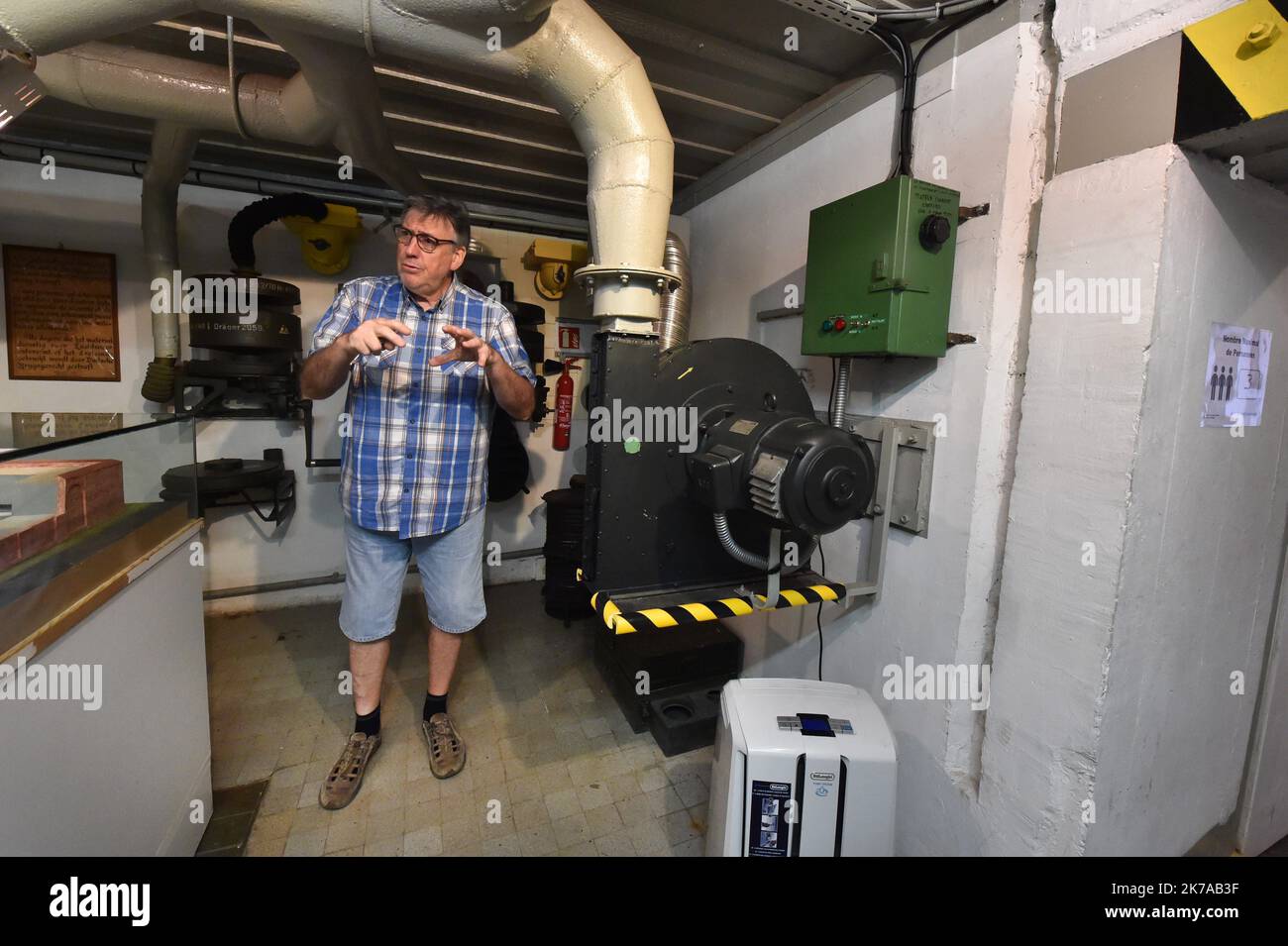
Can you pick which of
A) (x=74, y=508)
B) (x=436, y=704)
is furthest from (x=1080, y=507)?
(x=74, y=508)

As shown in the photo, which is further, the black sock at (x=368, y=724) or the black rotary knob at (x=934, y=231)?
the black sock at (x=368, y=724)

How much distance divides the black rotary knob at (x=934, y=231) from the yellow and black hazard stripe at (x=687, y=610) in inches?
38.0

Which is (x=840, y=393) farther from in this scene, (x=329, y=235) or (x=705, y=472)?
(x=329, y=235)

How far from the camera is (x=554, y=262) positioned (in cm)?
307

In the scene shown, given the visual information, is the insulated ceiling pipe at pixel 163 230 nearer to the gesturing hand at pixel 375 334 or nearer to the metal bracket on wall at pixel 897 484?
the gesturing hand at pixel 375 334

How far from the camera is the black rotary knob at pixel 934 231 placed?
138cm

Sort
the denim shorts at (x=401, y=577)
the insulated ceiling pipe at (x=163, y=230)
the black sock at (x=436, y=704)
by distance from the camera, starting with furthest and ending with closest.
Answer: the insulated ceiling pipe at (x=163, y=230) → the black sock at (x=436, y=704) → the denim shorts at (x=401, y=577)

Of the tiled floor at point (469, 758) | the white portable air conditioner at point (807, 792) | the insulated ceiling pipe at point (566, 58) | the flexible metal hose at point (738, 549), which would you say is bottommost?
the tiled floor at point (469, 758)

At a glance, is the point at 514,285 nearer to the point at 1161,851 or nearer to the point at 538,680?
the point at 538,680

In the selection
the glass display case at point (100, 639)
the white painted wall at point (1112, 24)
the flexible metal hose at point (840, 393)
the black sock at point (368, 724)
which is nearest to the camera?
the glass display case at point (100, 639)

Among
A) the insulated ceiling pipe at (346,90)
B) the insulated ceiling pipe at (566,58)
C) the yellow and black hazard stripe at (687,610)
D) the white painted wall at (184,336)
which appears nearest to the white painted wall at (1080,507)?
the yellow and black hazard stripe at (687,610)

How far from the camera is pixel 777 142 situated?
7.37ft

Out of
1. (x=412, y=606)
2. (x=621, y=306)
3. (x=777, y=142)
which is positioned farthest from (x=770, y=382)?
(x=412, y=606)

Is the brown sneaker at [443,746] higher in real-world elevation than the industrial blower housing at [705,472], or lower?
lower
